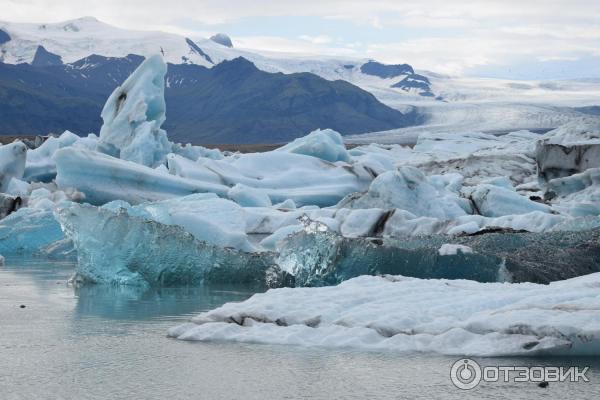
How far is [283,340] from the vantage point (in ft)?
17.1

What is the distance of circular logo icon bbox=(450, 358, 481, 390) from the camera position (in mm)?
4289

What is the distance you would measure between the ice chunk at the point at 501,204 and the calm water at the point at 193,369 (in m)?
8.25

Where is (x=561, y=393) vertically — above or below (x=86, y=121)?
above

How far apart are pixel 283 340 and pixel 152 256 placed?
374 cm

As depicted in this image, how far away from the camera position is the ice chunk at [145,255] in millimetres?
8594

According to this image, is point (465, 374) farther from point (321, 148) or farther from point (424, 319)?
point (321, 148)

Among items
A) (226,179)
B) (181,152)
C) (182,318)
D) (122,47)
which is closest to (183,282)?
(182,318)

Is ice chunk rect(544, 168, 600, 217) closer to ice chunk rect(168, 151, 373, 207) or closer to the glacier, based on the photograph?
the glacier

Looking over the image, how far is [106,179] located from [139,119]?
4.83 metres

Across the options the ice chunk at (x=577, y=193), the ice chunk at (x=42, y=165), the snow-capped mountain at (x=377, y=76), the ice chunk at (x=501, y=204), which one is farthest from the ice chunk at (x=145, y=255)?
the snow-capped mountain at (x=377, y=76)


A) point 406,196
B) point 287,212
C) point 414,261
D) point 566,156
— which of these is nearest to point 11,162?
point 287,212

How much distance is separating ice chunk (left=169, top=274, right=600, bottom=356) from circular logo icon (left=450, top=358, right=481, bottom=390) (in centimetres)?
19

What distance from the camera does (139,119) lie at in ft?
65.2

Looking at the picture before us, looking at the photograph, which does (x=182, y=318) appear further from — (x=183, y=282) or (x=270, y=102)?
(x=270, y=102)
